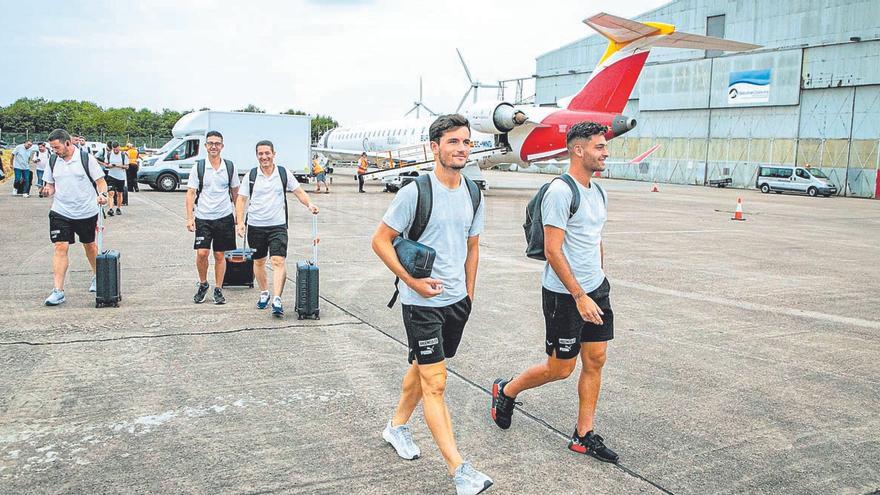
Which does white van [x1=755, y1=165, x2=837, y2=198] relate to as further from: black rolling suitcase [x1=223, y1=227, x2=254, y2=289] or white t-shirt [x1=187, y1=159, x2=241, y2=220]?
white t-shirt [x1=187, y1=159, x2=241, y2=220]

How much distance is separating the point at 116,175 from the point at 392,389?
14.5m

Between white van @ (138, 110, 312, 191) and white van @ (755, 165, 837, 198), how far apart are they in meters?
25.7

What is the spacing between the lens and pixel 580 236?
4.36 metres

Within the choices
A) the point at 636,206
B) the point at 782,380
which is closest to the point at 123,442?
the point at 782,380

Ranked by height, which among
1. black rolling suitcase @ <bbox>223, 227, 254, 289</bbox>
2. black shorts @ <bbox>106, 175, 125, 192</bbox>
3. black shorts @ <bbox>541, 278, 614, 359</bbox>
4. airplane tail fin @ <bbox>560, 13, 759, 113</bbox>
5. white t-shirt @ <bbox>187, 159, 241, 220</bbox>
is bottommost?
black rolling suitcase @ <bbox>223, 227, 254, 289</bbox>

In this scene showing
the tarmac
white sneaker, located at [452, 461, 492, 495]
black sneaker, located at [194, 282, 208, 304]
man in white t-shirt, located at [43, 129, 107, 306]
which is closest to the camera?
white sneaker, located at [452, 461, 492, 495]

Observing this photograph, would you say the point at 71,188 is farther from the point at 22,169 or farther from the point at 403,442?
the point at 22,169

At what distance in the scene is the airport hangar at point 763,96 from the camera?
3781cm

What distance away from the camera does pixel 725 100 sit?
148 feet

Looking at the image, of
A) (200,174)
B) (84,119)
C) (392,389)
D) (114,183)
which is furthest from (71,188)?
(84,119)

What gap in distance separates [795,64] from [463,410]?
42.6m

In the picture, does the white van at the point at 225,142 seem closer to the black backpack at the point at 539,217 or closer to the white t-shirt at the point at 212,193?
the white t-shirt at the point at 212,193

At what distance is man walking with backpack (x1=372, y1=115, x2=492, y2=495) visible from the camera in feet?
12.4

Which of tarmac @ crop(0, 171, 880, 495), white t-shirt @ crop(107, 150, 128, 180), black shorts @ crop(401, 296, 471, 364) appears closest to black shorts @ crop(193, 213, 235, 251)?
tarmac @ crop(0, 171, 880, 495)
